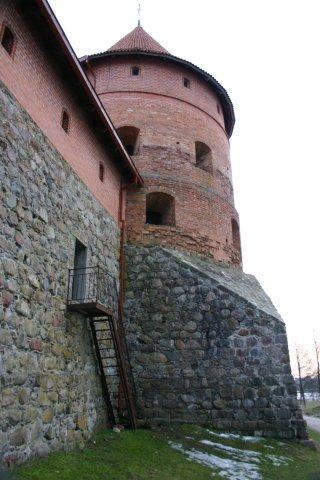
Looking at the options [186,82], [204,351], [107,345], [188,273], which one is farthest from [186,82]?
[107,345]

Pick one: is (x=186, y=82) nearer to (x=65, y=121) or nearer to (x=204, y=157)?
(x=204, y=157)

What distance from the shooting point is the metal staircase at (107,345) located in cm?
845

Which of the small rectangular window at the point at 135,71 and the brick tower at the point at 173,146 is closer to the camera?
the brick tower at the point at 173,146

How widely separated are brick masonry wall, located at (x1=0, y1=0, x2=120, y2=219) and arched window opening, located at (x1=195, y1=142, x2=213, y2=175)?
399 centimetres

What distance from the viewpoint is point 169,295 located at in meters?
10.5

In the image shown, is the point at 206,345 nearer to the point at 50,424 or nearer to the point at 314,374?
the point at 50,424

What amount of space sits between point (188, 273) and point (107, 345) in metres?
2.68

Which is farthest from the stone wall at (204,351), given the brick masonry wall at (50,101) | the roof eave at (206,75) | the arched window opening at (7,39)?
the roof eave at (206,75)

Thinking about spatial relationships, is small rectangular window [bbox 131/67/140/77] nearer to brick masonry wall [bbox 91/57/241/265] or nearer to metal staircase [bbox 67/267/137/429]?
brick masonry wall [bbox 91/57/241/265]

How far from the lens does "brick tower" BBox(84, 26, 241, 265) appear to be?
11.9 meters

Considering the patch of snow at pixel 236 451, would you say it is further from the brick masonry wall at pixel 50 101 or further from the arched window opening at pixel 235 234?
the arched window opening at pixel 235 234

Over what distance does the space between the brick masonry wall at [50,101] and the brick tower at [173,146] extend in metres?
1.86

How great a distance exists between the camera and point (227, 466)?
7207 millimetres

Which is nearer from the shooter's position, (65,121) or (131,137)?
(65,121)
